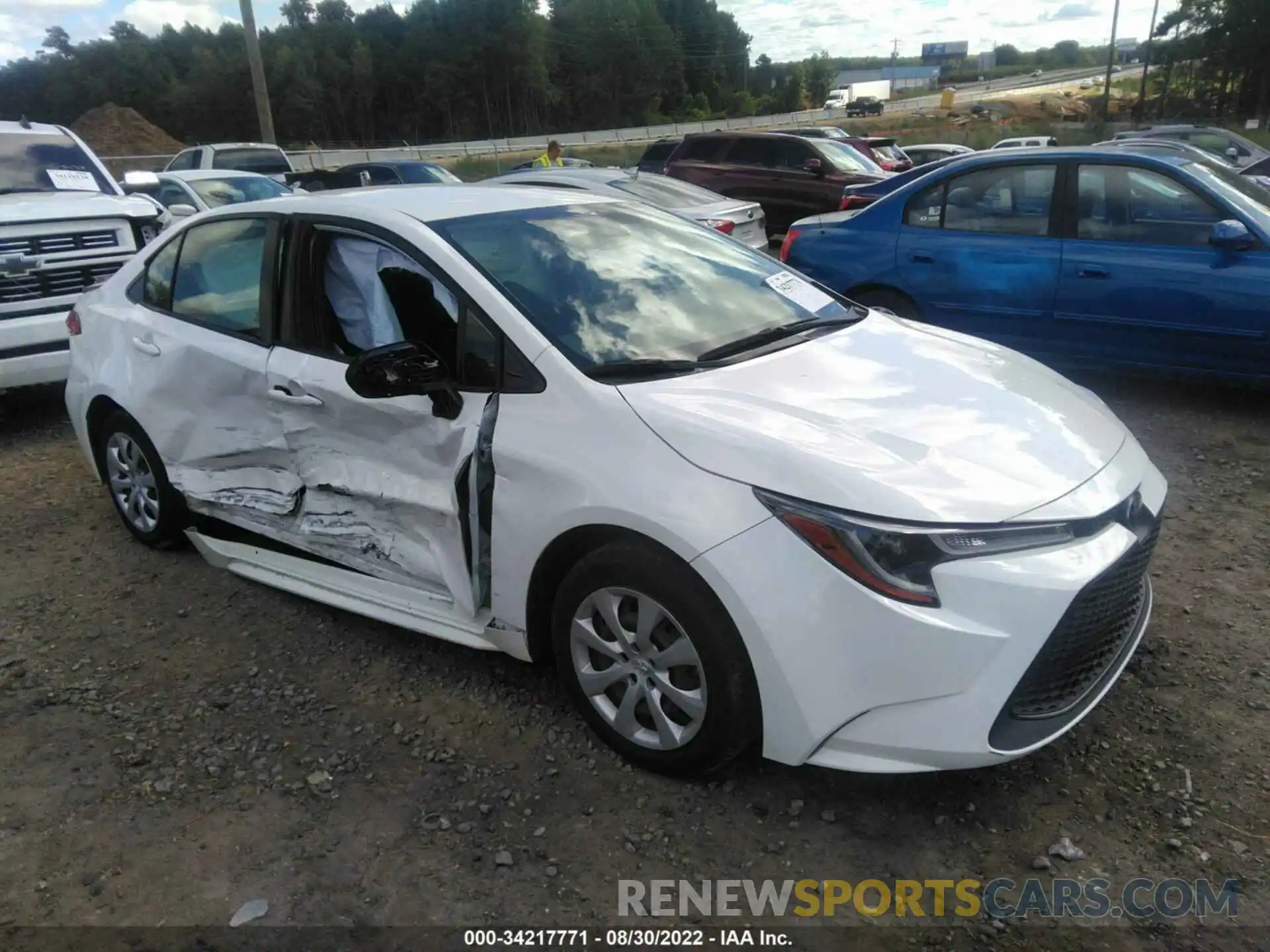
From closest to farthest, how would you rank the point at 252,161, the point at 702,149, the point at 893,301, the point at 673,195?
the point at 893,301
the point at 673,195
the point at 702,149
the point at 252,161

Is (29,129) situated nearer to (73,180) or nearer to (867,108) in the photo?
(73,180)

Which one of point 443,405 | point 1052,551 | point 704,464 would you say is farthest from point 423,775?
point 1052,551

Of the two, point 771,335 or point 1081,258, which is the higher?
point 771,335

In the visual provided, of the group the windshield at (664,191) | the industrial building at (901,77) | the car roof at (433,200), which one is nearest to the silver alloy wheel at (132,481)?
the car roof at (433,200)

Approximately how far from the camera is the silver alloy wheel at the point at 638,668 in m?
2.62

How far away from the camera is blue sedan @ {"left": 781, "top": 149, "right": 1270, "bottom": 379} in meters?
5.43

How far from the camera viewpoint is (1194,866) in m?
2.43

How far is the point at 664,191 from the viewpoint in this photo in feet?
31.0

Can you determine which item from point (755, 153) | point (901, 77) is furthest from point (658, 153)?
point (901, 77)

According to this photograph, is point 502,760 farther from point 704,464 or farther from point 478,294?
point 478,294

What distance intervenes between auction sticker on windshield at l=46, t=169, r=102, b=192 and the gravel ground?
497cm

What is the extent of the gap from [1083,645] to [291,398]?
2.71 m

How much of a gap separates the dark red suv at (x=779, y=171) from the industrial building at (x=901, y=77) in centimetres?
11957

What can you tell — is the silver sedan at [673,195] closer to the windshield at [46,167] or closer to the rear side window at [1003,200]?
the rear side window at [1003,200]
